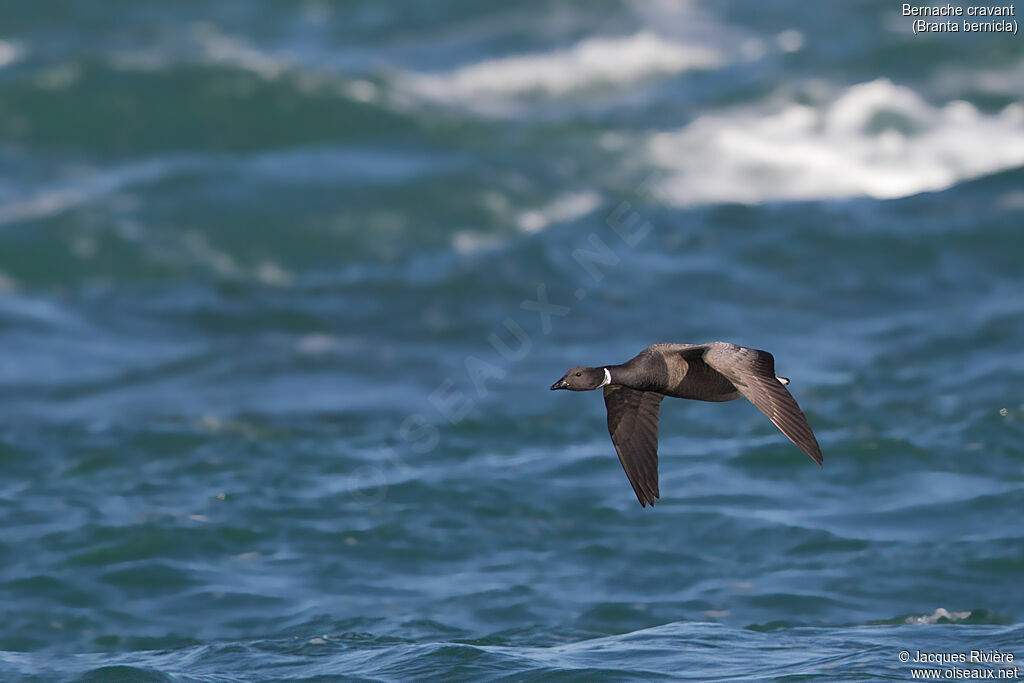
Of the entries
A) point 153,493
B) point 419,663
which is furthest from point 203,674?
point 153,493

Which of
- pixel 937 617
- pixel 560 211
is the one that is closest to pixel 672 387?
pixel 937 617

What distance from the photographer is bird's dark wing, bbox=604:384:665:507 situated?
838 cm

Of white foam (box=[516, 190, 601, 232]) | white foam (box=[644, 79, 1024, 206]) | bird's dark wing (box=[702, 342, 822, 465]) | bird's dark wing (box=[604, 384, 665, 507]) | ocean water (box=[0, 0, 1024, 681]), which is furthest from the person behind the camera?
white foam (box=[644, 79, 1024, 206])

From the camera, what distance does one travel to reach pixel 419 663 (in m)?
11.0

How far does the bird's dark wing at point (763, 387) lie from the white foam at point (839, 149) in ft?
51.9

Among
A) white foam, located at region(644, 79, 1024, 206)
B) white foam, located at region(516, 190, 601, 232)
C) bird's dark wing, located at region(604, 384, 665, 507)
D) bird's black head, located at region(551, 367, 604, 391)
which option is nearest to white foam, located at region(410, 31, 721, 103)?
white foam, located at region(644, 79, 1024, 206)

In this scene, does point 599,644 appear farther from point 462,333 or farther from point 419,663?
point 462,333

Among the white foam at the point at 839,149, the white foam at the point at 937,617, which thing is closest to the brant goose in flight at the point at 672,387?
the white foam at the point at 937,617

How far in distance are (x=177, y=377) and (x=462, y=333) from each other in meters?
3.73

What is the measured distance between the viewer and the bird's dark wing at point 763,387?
23.7 feet

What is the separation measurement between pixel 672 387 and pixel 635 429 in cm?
75

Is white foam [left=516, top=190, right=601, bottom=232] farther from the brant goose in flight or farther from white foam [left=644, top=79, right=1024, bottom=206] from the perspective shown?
the brant goose in flight

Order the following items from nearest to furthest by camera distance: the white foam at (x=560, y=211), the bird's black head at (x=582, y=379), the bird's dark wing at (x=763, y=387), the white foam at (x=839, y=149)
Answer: the bird's dark wing at (x=763, y=387)
the bird's black head at (x=582, y=379)
the white foam at (x=560, y=211)
the white foam at (x=839, y=149)

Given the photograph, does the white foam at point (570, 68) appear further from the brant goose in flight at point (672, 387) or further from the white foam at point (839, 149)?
the brant goose in flight at point (672, 387)
